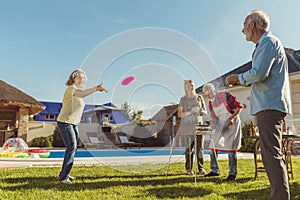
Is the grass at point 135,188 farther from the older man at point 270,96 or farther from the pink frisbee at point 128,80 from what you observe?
the pink frisbee at point 128,80

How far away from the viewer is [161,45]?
645cm

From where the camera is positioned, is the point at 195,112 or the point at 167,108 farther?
the point at 167,108

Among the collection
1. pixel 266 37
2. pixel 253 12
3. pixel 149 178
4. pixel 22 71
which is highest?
pixel 22 71

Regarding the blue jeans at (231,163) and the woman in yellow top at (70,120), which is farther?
the blue jeans at (231,163)

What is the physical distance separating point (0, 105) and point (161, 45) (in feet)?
33.5

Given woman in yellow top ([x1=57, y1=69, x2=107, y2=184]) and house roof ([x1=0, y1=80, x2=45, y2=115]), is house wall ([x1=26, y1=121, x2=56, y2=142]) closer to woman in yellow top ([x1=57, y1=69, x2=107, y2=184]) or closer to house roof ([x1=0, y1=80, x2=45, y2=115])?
house roof ([x1=0, y1=80, x2=45, y2=115])

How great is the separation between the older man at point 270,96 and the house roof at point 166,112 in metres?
12.3

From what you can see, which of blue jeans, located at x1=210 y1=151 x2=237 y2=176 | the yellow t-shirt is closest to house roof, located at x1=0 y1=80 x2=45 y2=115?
the yellow t-shirt

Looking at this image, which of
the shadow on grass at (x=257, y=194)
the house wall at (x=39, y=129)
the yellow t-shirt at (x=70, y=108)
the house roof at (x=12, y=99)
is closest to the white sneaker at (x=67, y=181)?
the yellow t-shirt at (x=70, y=108)

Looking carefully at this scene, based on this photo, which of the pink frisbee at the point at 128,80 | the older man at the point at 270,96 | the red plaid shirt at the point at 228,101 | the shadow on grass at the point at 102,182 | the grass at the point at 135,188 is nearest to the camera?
the older man at the point at 270,96

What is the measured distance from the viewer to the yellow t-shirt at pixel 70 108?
329 centimetres

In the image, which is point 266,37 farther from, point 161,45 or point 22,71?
point 22,71

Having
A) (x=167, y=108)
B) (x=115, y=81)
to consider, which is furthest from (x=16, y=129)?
(x=115, y=81)

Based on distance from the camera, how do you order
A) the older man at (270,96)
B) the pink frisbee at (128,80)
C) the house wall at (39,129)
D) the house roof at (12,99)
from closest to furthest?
the older man at (270,96) < the pink frisbee at (128,80) < the house roof at (12,99) < the house wall at (39,129)
